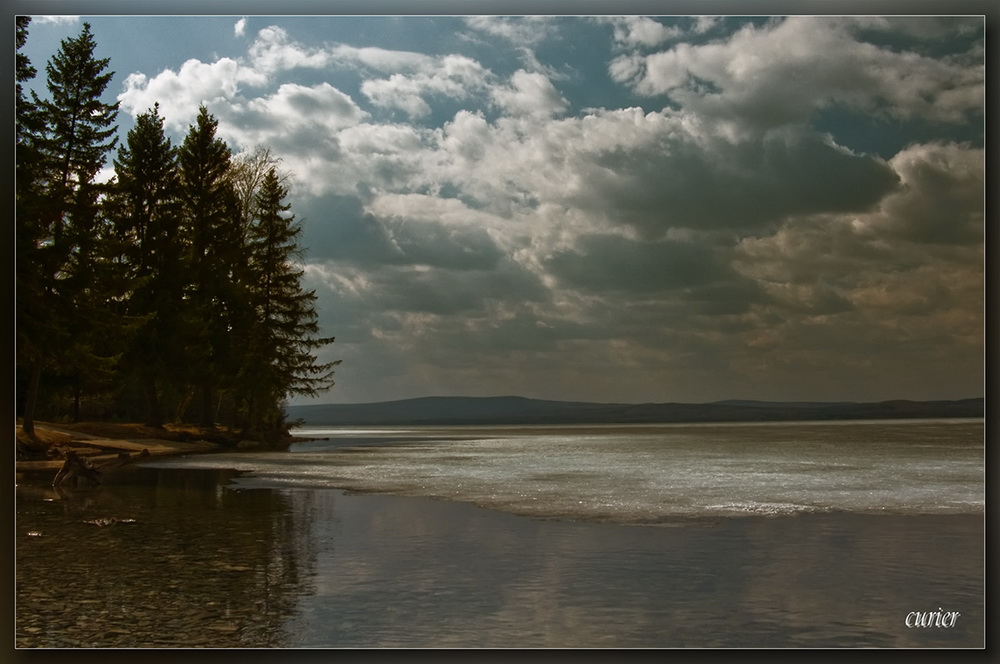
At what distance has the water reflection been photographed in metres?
4.76

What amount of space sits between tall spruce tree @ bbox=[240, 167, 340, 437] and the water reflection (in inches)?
33.9

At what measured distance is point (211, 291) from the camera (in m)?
6.74

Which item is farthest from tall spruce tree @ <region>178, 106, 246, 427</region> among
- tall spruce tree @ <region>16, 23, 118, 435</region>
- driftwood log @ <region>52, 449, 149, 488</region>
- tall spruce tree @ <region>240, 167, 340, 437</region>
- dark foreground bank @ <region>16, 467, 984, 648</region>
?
dark foreground bank @ <region>16, 467, 984, 648</region>

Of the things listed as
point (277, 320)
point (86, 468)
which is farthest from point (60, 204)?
point (86, 468)

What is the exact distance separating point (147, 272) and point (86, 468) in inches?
54.9

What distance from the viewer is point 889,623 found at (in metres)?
4.79

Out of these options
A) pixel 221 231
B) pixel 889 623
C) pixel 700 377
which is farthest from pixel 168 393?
pixel 889 623

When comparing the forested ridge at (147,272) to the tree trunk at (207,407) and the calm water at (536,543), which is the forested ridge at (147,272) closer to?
the tree trunk at (207,407)

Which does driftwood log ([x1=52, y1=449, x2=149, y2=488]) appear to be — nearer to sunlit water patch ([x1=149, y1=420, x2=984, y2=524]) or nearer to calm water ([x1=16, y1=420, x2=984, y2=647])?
calm water ([x1=16, y1=420, x2=984, y2=647])

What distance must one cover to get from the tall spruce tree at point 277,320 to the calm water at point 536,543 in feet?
1.25

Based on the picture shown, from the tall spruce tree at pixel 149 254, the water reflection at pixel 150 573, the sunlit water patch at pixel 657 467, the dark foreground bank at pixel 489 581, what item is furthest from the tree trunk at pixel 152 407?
the dark foreground bank at pixel 489 581

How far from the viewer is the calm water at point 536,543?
4.72 m

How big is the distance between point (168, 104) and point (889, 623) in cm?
512

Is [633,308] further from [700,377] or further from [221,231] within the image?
[221,231]
